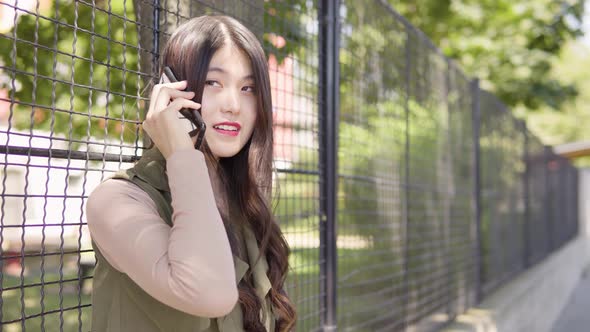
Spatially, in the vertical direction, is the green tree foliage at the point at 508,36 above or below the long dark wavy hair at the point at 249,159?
above

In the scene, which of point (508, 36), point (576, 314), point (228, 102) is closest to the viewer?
point (228, 102)

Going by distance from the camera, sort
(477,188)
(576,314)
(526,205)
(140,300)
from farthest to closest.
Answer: (526,205)
(576,314)
(477,188)
(140,300)

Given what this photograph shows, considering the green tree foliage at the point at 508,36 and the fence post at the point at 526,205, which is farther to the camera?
the green tree foliage at the point at 508,36

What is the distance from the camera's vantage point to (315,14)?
3.66 m

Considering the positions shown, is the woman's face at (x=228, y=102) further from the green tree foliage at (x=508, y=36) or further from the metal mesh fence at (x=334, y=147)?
the green tree foliage at (x=508, y=36)

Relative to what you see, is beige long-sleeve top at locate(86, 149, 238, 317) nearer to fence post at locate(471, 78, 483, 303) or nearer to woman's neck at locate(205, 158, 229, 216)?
woman's neck at locate(205, 158, 229, 216)

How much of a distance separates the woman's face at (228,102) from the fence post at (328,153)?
1785 millimetres

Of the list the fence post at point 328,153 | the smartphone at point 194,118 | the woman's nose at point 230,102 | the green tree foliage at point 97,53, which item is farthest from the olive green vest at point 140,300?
the fence post at point 328,153

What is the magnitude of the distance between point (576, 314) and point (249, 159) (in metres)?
10.7

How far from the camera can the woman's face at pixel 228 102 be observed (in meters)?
1.83

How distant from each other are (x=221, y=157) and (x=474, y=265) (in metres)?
5.92

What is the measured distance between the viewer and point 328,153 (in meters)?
3.65

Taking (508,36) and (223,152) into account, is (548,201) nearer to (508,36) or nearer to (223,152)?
(508,36)

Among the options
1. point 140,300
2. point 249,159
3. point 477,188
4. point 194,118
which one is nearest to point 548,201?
point 477,188
